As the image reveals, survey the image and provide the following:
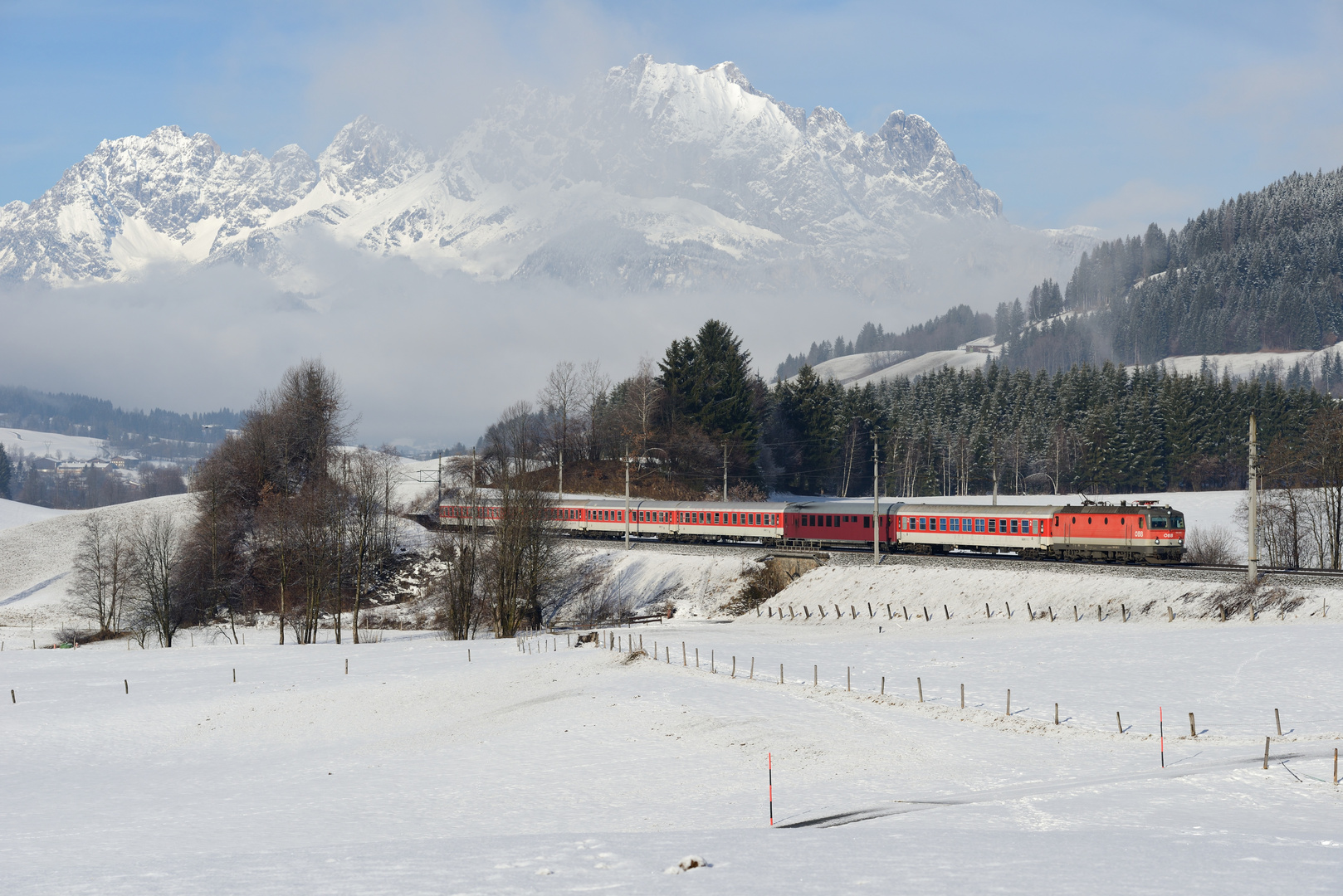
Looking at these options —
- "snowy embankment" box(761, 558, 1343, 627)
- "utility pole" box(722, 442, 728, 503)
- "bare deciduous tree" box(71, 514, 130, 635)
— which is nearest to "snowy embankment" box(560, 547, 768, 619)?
"snowy embankment" box(761, 558, 1343, 627)

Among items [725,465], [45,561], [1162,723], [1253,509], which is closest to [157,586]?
[45,561]

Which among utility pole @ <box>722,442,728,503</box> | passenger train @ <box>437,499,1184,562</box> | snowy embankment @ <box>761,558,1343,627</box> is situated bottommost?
snowy embankment @ <box>761,558,1343,627</box>

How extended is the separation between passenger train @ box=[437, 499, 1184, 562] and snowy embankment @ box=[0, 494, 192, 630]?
3565 cm

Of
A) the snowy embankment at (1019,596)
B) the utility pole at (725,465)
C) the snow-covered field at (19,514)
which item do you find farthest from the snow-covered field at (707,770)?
the snow-covered field at (19,514)

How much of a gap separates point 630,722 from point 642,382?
284ft

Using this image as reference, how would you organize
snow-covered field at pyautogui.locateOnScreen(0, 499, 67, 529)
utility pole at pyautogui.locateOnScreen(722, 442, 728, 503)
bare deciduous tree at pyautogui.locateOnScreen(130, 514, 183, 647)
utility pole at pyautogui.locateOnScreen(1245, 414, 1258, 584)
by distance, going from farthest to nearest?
snow-covered field at pyautogui.locateOnScreen(0, 499, 67, 529) < utility pole at pyautogui.locateOnScreen(722, 442, 728, 503) < bare deciduous tree at pyautogui.locateOnScreen(130, 514, 183, 647) < utility pole at pyautogui.locateOnScreen(1245, 414, 1258, 584)

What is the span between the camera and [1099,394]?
145 meters

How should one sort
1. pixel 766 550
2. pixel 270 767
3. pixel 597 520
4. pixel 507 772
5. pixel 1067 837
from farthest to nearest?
pixel 597 520 < pixel 766 550 < pixel 270 767 < pixel 507 772 < pixel 1067 837

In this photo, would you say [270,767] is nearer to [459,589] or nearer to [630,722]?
[630,722]

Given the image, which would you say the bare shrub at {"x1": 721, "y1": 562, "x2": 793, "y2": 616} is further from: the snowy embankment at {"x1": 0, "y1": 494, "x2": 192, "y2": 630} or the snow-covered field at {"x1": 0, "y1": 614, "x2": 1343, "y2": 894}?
the snowy embankment at {"x1": 0, "y1": 494, "x2": 192, "y2": 630}

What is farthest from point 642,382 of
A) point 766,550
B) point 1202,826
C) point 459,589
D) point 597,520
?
point 1202,826

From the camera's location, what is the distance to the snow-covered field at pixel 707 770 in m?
17.2

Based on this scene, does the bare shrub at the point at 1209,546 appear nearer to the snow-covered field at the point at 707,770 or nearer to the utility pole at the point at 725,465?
the snow-covered field at the point at 707,770

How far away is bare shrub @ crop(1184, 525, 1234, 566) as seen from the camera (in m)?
69.2
